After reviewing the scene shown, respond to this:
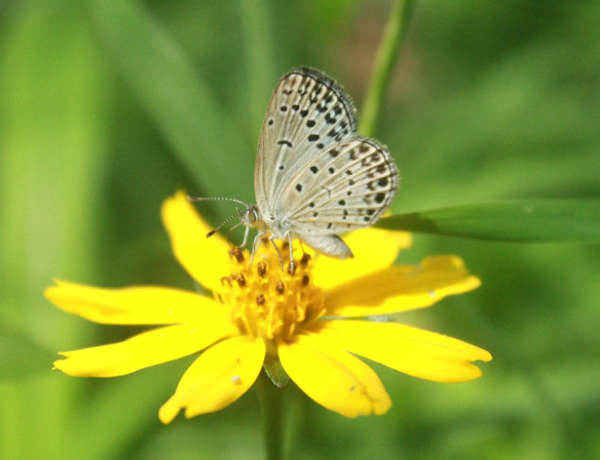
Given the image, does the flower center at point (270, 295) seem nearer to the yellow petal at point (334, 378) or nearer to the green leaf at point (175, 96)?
the yellow petal at point (334, 378)

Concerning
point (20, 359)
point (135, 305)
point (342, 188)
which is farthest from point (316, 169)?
point (20, 359)

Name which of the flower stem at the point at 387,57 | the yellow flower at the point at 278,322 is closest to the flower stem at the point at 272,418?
the yellow flower at the point at 278,322

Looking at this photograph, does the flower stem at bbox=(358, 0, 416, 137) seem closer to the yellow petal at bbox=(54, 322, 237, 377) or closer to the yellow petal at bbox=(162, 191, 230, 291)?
the yellow petal at bbox=(162, 191, 230, 291)

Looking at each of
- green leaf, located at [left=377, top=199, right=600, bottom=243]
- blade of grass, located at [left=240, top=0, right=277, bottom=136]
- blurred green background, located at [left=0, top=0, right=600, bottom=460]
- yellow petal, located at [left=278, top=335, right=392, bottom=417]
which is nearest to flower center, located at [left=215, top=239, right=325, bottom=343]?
yellow petal, located at [left=278, top=335, right=392, bottom=417]

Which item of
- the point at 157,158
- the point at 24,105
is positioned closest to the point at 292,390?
the point at 157,158

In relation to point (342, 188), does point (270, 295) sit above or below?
below

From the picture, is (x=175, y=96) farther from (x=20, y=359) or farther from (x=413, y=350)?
(x=413, y=350)
